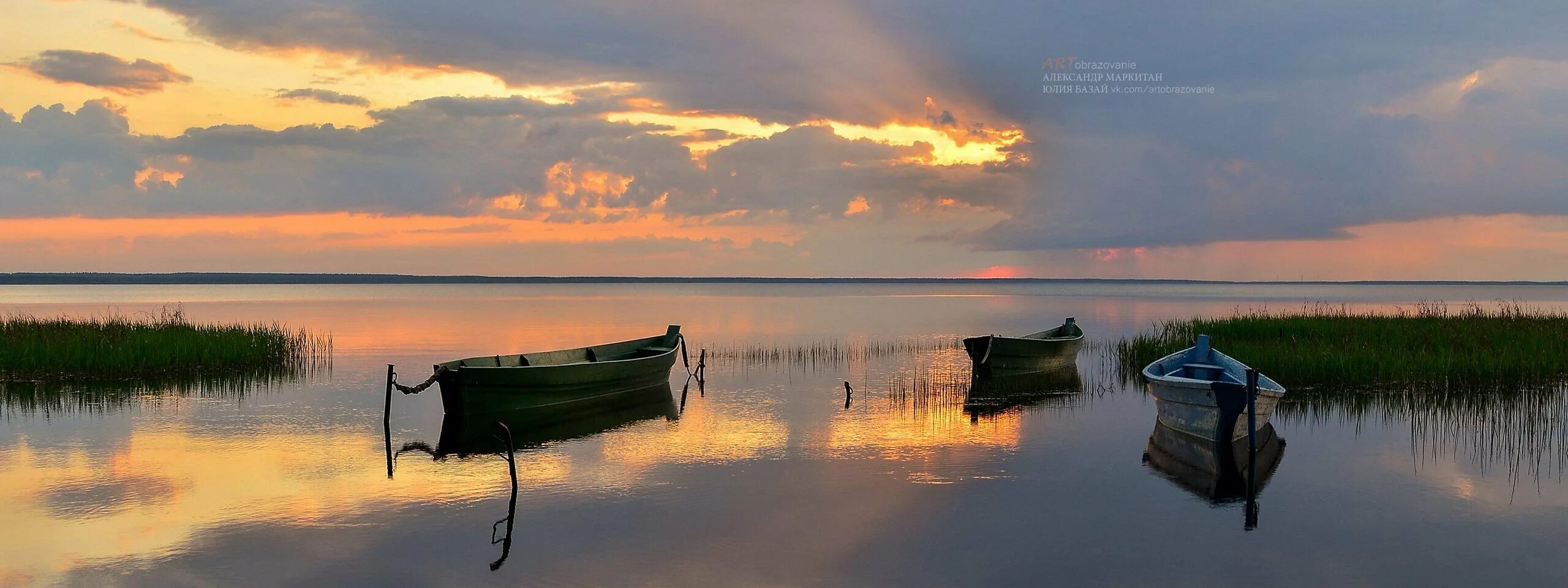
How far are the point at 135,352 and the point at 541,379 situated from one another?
1354 centimetres

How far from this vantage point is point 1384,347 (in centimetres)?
2702

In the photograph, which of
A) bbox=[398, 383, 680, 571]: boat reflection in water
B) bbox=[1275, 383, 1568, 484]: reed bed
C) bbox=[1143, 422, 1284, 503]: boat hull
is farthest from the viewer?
bbox=[398, 383, 680, 571]: boat reflection in water

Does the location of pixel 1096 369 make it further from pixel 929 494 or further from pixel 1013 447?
pixel 929 494

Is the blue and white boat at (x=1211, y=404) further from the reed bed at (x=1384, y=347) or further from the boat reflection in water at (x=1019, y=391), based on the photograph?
the reed bed at (x=1384, y=347)

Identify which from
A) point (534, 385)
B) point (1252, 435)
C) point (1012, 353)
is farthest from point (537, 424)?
point (1012, 353)

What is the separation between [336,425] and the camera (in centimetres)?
1952

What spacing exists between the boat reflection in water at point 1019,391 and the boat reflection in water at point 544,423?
685 centimetres

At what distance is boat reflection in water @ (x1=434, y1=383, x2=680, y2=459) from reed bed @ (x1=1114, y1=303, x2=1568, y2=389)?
49.8ft

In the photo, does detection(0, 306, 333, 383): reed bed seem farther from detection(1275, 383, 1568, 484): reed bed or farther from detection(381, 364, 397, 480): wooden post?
detection(1275, 383, 1568, 484): reed bed

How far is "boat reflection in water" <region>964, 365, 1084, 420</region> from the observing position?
74.3 ft

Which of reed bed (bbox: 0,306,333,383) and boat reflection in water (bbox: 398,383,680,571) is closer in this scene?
boat reflection in water (bbox: 398,383,680,571)

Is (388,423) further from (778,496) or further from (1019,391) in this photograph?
(1019,391)

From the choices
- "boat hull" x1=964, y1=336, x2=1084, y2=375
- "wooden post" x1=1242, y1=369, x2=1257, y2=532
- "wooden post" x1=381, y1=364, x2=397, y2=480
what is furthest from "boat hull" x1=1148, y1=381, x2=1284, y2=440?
"wooden post" x1=381, y1=364, x2=397, y2=480

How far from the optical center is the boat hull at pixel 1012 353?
28.1 metres
